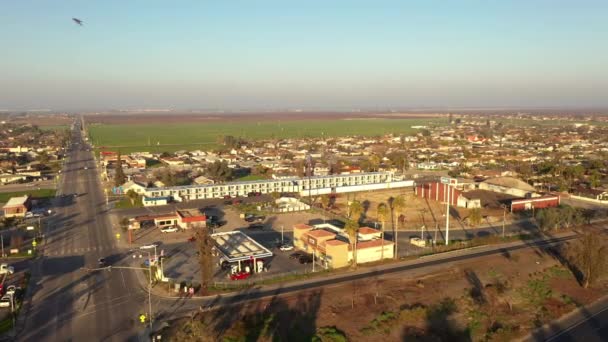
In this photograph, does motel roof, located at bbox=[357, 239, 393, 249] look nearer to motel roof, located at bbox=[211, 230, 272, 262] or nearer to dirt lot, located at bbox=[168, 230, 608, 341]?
dirt lot, located at bbox=[168, 230, 608, 341]

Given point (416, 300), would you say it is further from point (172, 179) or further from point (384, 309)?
point (172, 179)

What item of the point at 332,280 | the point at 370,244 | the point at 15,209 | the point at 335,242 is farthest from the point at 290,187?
the point at 332,280

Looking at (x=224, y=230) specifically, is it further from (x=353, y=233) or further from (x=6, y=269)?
(x=6, y=269)

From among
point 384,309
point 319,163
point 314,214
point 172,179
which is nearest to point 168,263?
point 384,309

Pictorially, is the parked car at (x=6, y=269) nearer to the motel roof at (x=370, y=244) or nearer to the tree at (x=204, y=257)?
the tree at (x=204, y=257)

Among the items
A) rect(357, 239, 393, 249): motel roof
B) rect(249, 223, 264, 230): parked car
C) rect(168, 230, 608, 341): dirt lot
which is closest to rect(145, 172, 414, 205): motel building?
rect(249, 223, 264, 230): parked car

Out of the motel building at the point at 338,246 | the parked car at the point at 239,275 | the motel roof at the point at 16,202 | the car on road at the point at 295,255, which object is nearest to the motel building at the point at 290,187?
the motel roof at the point at 16,202
